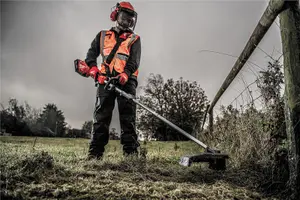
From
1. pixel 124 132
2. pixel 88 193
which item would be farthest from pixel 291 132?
pixel 124 132

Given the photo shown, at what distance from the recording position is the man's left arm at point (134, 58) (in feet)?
12.5

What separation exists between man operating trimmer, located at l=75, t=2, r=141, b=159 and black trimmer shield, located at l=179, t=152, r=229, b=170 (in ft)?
4.74

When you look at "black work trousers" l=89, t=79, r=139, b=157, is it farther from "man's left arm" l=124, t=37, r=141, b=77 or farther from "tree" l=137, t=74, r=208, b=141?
"tree" l=137, t=74, r=208, b=141

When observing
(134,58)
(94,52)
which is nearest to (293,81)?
(134,58)

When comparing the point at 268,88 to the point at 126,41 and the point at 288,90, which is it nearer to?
the point at 288,90

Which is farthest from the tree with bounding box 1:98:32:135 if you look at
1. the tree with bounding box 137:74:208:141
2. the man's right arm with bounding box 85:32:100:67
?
the man's right arm with bounding box 85:32:100:67

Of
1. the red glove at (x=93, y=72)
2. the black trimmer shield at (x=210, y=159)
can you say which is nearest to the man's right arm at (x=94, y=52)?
the red glove at (x=93, y=72)

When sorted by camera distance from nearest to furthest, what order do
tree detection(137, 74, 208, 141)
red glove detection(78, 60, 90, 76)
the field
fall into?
1. the field
2. red glove detection(78, 60, 90, 76)
3. tree detection(137, 74, 208, 141)

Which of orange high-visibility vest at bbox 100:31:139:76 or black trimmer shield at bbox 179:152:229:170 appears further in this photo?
orange high-visibility vest at bbox 100:31:139:76

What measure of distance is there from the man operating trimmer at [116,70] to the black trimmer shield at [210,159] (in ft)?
4.74

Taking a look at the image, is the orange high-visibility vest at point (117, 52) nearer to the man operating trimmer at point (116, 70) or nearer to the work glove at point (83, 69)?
the man operating trimmer at point (116, 70)

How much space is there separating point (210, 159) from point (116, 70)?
81.0 inches

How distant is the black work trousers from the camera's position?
365 centimetres

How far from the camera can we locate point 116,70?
150 inches
